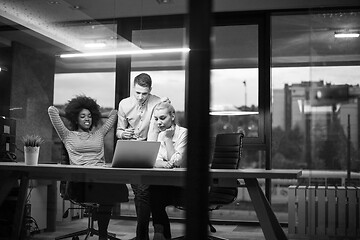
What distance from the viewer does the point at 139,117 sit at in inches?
138

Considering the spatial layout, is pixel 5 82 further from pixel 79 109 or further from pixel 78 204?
pixel 78 204

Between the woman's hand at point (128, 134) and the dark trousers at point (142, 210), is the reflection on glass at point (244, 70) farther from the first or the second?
the dark trousers at point (142, 210)

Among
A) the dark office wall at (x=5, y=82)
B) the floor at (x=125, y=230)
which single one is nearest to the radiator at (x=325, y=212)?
the floor at (x=125, y=230)

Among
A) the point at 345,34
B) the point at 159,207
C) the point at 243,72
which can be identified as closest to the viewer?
the point at 159,207

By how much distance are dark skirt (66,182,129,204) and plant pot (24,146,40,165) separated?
11.2 inches

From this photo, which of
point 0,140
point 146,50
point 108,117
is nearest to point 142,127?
point 108,117

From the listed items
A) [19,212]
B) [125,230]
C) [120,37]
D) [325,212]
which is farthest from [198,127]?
[120,37]

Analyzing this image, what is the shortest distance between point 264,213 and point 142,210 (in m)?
0.79

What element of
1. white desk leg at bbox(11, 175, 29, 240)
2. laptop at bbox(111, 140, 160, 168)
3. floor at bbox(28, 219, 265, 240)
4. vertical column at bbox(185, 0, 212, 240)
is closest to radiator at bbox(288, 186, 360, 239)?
floor at bbox(28, 219, 265, 240)

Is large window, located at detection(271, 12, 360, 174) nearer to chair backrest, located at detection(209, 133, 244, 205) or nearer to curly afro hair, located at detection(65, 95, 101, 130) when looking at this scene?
chair backrest, located at detection(209, 133, 244, 205)

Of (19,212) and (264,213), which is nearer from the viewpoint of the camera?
(264,213)

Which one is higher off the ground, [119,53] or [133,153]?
[119,53]

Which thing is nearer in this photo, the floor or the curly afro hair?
the floor

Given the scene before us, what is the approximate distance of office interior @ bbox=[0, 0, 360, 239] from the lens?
4117mm
